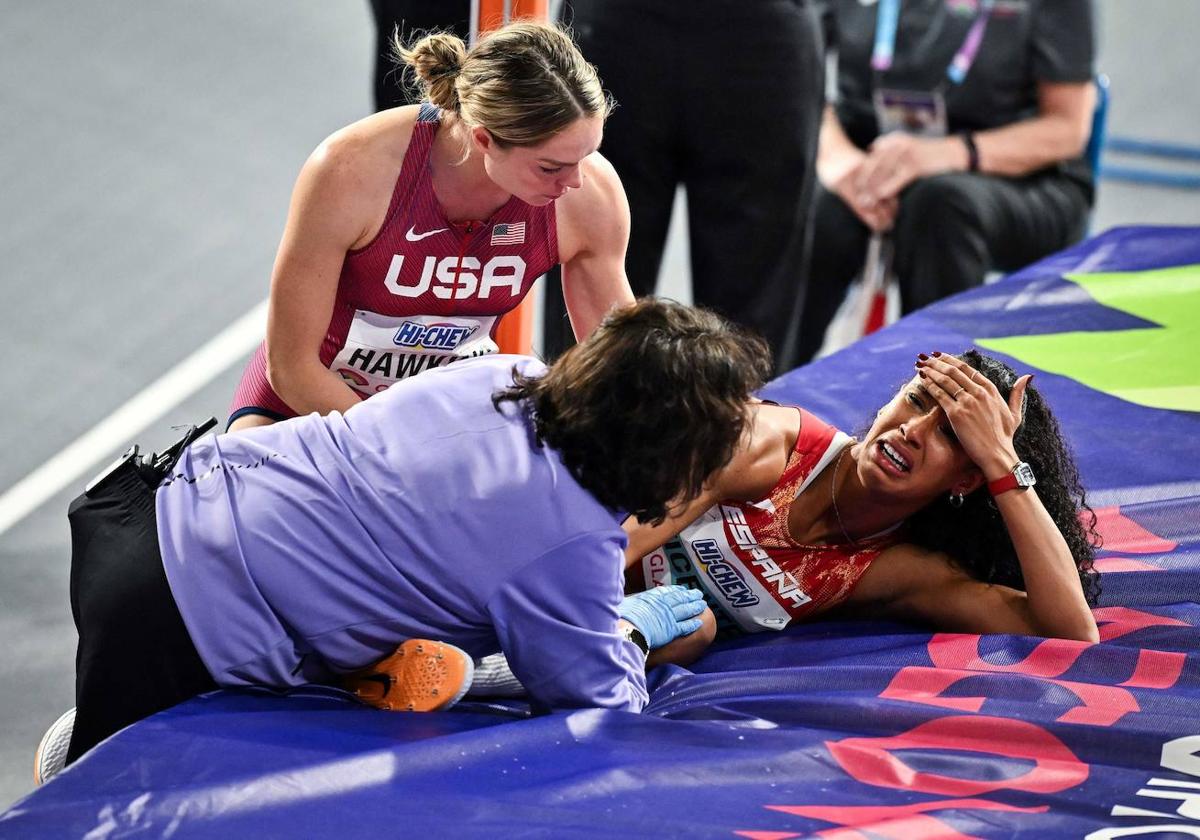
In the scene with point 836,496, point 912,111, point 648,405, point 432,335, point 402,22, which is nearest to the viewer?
point 648,405

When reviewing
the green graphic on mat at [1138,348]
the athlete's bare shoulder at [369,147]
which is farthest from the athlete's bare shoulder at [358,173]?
the green graphic on mat at [1138,348]

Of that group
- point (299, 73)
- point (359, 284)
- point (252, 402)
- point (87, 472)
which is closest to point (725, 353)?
point (359, 284)

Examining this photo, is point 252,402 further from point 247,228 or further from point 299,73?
point 299,73

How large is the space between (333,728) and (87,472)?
1676 millimetres

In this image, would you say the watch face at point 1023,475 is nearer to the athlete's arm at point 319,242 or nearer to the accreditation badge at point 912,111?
the athlete's arm at point 319,242

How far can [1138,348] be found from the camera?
3061mm

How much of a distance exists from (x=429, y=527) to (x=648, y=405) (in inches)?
10.5

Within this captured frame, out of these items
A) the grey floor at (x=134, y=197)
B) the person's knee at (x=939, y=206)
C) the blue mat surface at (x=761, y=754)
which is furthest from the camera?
the person's knee at (x=939, y=206)

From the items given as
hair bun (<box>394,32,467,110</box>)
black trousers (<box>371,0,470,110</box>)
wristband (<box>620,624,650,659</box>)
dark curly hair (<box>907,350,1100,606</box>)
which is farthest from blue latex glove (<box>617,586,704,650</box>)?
black trousers (<box>371,0,470,110</box>)

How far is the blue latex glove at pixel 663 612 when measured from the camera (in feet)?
6.22

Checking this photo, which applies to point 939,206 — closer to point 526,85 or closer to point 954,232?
point 954,232

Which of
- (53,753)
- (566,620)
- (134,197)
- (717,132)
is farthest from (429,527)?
(134,197)

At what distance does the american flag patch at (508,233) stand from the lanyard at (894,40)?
1.89 meters

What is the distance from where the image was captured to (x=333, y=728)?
1646 mm
